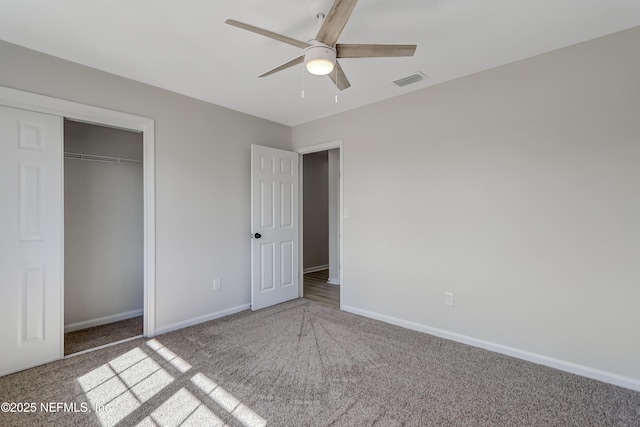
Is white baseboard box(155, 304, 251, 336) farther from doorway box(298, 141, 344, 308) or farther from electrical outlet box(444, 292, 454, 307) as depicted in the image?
electrical outlet box(444, 292, 454, 307)

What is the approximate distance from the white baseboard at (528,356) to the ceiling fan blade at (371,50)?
2525mm

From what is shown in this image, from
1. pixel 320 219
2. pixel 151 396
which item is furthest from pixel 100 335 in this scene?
pixel 320 219

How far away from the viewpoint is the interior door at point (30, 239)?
226 centimetres

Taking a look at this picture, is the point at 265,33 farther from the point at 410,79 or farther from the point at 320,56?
the point at 410,79

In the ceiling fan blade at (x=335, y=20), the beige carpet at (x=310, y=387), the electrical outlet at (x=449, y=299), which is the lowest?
the beige carpet at (x=310, y=387)

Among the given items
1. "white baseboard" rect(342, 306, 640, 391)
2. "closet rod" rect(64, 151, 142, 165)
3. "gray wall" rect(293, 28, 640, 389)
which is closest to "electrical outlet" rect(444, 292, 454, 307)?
"gray wall" rect(293, 28, 640, 389)

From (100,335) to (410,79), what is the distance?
403 cm

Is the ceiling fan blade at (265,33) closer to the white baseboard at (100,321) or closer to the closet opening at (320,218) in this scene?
the white baseboard at (100,321)

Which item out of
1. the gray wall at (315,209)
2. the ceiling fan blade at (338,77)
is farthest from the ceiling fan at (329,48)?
the gray wall at (315,209)

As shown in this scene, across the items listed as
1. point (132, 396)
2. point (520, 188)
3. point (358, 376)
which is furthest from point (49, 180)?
point (520, 188)

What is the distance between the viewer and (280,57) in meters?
2.45

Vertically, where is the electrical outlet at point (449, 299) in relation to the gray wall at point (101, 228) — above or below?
below

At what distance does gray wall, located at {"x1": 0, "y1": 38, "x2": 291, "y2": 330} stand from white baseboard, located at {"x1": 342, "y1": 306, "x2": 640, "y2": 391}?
201 cm

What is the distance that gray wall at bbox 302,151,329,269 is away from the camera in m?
6.32
